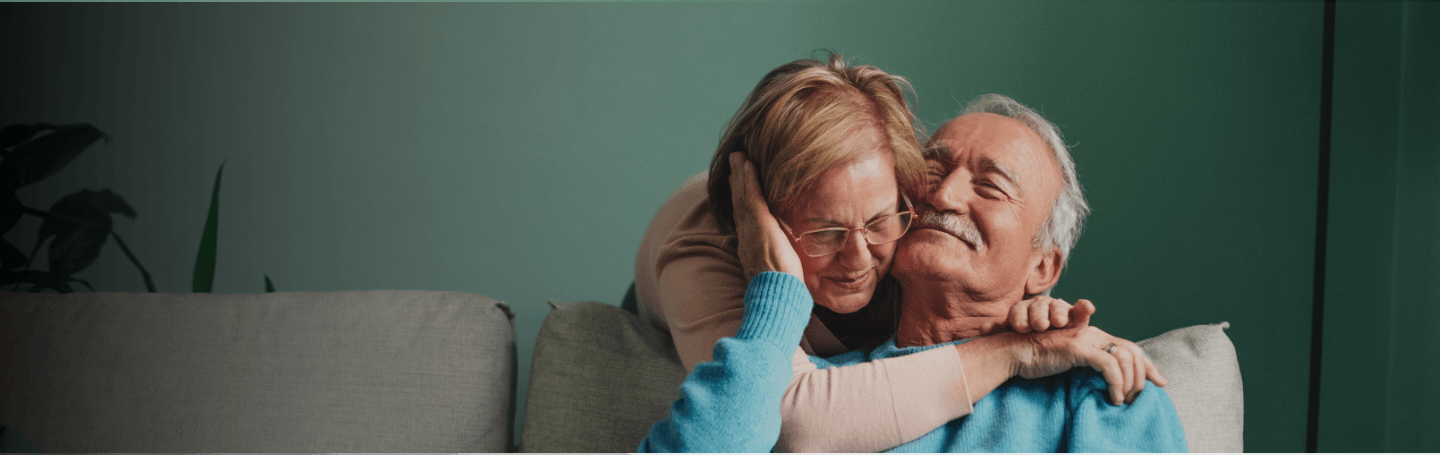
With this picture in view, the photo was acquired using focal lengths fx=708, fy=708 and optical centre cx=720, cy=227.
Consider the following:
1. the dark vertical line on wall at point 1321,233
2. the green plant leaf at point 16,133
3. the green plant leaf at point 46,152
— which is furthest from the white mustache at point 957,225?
the green plant leaf at point 16,133

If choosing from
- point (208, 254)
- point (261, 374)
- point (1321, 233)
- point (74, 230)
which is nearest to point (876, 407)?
point (1321, 233)

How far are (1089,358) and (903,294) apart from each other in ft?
0.80

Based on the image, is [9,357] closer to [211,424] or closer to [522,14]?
[211,424]

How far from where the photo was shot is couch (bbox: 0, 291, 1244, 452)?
120 centimetres

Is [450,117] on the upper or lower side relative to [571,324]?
upper

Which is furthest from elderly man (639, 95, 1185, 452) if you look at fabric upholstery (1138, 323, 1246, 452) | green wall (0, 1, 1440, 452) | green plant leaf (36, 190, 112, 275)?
green plant leaf (36, 190, 112, 275)

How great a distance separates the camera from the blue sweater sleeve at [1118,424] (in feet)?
2.75

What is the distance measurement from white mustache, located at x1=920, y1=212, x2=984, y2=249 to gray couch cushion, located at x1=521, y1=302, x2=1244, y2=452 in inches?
16.7

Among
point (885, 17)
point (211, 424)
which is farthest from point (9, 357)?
point (885, 17)

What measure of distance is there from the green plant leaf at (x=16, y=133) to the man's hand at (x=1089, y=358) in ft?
6.85

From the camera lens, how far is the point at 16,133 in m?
1.60

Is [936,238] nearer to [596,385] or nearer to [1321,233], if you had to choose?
[596,385]

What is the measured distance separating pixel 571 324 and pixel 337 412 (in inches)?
16.4

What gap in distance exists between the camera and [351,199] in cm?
177
